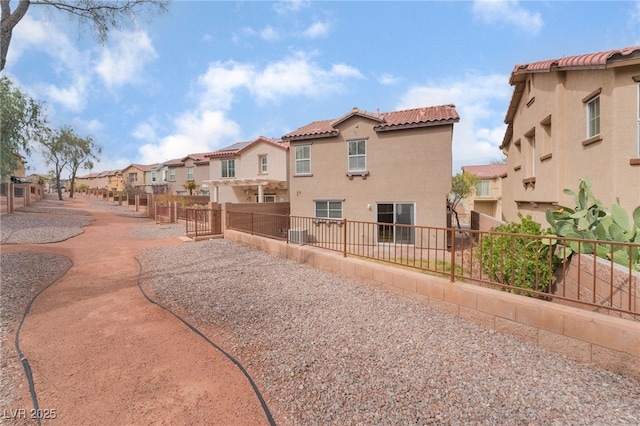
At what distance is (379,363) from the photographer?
3.51m

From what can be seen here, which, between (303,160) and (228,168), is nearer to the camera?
(303,160)

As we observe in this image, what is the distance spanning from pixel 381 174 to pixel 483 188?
21.3 m

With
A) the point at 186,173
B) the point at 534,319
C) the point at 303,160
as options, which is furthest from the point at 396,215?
the point at 186,173

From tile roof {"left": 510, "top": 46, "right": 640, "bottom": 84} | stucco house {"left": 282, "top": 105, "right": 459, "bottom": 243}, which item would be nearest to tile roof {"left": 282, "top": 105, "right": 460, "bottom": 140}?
stucco house {"left": 282, "top": 105, "right": 459, "bottom": 243}

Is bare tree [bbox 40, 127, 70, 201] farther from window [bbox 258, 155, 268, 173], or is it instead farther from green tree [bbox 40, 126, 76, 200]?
window [bbox 258, 155, 268, 173]

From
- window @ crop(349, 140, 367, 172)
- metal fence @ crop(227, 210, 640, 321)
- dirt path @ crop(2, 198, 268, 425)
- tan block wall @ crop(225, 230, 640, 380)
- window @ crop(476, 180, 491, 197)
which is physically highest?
window @ crop(349, 140, 367, 172)

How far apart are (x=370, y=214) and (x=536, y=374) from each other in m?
11.6

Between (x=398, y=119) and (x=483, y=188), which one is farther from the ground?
(x=398, y=119)

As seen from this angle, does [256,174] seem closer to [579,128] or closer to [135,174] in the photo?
[579,128]

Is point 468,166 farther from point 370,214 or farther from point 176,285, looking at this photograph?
point 176,285

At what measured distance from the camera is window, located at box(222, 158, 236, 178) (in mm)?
25703

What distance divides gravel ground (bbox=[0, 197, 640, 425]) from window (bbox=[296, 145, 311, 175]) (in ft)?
36.5

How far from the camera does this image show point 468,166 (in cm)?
3384

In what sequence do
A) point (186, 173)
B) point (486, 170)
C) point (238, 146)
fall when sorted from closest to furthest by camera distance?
point (238, 146)
point (486, 170)
point (186, 173)
